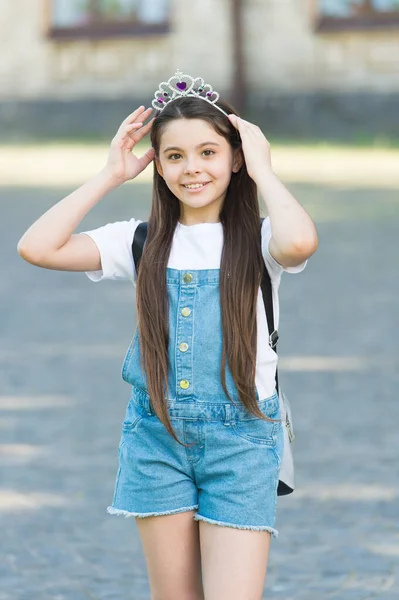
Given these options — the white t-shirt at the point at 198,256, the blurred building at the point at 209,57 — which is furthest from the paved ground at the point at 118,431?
the blurred building at the point at 209,57

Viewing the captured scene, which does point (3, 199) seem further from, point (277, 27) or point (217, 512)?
point (217, 512)

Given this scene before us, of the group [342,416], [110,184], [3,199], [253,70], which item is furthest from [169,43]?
[110,184]

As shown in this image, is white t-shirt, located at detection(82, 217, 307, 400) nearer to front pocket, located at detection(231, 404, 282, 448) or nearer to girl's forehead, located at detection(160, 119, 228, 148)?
front pocket, located at detection(231, 404, 282, 448)

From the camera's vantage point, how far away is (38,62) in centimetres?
2489

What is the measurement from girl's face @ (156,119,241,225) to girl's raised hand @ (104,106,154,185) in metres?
0.10

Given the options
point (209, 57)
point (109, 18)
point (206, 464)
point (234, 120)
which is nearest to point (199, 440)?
point (206, 464)

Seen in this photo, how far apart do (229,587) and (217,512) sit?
17 centimetres

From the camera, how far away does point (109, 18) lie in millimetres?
24625

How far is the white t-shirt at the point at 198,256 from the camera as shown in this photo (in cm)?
319

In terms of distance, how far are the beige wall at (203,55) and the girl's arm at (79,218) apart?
19.5m

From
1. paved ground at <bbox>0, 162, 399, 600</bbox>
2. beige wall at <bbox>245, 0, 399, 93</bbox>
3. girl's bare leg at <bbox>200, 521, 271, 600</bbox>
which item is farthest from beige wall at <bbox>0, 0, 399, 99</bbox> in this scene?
girl's bare leg at <bbox>200, 521, 271, 600</bbox>

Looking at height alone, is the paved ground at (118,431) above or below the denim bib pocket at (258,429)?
below

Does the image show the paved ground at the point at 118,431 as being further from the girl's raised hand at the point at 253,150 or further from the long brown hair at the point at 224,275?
the girl's raised hand at the point at 253,150

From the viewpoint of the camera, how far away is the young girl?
3086mm
